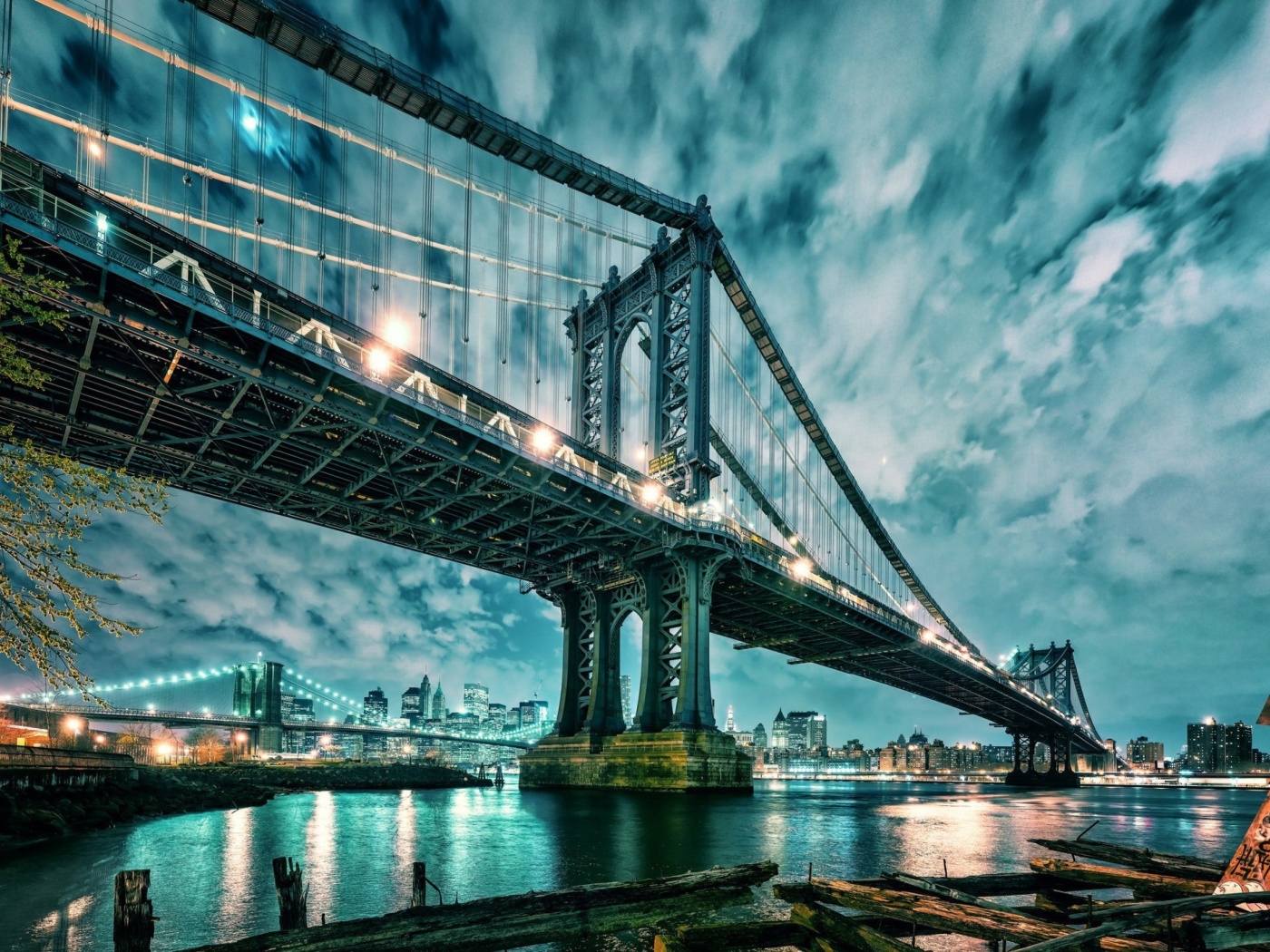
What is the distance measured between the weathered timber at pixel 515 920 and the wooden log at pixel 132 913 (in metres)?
0.94

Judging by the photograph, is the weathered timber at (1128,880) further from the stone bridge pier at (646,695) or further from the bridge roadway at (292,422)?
the stone bridge pier at (646,695)

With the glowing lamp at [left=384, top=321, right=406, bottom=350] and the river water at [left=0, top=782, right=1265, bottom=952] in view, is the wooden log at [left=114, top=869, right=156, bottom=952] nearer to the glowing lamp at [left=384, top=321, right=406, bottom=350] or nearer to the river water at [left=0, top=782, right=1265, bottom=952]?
the river water at [left=0, top=782, right=1265, bottom=952]

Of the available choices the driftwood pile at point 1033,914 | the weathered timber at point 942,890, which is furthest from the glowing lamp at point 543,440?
the weathered timber at point 942,890

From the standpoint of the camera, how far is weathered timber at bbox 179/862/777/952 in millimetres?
6492

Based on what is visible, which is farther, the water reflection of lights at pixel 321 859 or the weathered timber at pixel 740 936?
the water reflection of lights at pixel 321 859

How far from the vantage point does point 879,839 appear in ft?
78.9

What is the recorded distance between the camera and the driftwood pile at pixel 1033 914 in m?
5.37

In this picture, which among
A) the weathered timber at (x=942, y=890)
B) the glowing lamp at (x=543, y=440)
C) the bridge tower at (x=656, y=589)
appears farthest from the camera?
the bridge tower at (x=656, y=589)

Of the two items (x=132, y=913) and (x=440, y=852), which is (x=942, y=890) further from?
(x=440, y=852)

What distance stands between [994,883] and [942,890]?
5.15ft

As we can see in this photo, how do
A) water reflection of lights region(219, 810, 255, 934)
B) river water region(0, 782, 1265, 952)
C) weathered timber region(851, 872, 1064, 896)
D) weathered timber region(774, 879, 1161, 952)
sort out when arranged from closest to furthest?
weathered timber region(774, 879, 1161, 952), weathered timber region(851, 872, 1064, 896), water reflection of lights region(219, 810, 255, 934), river water region(0, 782, 1265, 952)

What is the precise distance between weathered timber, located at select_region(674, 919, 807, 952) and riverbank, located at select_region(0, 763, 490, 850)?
890 inches

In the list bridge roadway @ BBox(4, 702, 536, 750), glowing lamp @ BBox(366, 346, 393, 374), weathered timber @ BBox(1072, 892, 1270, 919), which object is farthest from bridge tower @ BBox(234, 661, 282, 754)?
weathered timber @ BBox(1072, 892, 1270, 919)

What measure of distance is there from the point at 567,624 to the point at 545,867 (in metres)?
38.7
